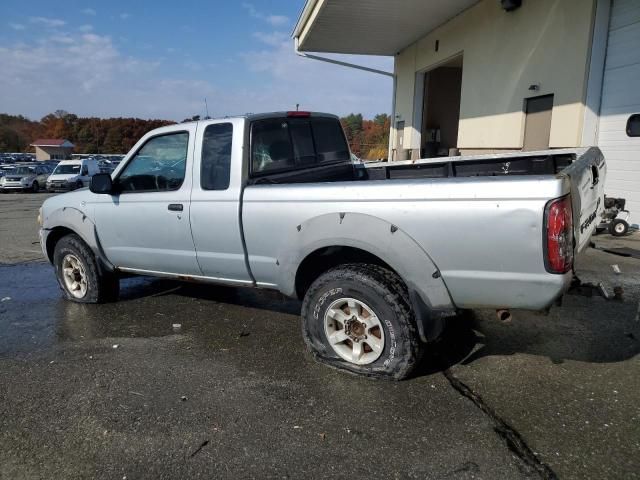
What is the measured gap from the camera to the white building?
342 inches

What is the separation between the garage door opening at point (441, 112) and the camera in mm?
17344

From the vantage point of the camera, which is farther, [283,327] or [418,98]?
[418,98]

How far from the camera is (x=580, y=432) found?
280cm

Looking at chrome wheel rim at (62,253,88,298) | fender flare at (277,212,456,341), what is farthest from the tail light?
chrome wheel rim at (62,253,88,298)

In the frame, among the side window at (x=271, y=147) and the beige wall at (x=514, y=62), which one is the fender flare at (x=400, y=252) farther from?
the beige wall at (x=514, y=62)

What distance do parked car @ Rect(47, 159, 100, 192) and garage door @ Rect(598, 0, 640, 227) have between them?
23.4m

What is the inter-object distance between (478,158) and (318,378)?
8.60ft

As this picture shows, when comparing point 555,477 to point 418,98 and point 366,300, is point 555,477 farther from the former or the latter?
point 418,98

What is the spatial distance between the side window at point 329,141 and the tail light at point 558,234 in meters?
2.71

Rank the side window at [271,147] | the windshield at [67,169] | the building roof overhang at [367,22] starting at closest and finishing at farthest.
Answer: the side window at [271,147] → the building roof overhang at [367,22] → the windshield at [67,169]

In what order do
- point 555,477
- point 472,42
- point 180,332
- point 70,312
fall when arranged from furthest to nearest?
point 472,42 < point 70,312 < point 180,332 < point 555,477

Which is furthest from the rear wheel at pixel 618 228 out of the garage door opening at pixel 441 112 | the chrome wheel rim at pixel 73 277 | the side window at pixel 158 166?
the garage door opening at pixel 441 112

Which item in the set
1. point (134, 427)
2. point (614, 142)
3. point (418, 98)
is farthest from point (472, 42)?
point (134, 427)

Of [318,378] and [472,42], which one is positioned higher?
[472,42]
